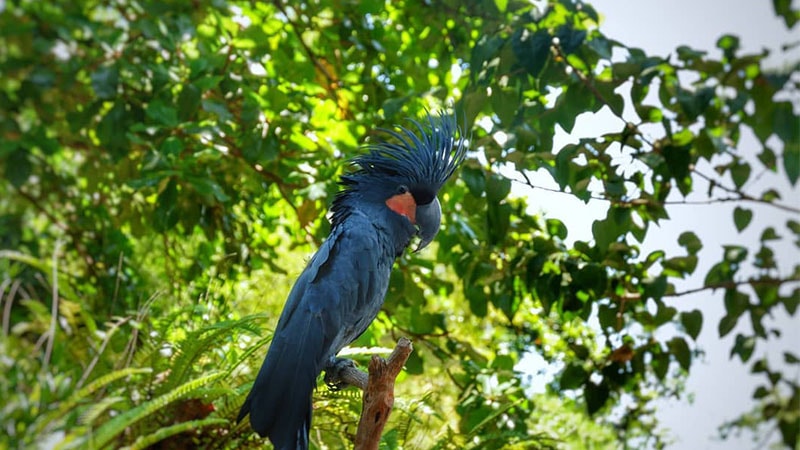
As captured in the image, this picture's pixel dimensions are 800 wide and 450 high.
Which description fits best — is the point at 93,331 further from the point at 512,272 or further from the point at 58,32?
the point at 58,32

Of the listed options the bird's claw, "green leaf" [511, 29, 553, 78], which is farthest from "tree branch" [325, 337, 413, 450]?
"green leaf" [511, 29, 553, 78]

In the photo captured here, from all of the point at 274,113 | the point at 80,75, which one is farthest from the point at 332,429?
the point at 80,75

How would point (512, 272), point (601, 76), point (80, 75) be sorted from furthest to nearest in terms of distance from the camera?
point (80, 75)
point (512, 272)
point (601, 76)

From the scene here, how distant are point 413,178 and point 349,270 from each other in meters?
0.24

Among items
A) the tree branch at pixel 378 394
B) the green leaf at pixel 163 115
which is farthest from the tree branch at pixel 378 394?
the green leaf at pixel 163 115

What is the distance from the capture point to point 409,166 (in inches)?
58.4

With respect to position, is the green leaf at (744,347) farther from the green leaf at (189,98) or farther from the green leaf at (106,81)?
the green leaf at (106,81)

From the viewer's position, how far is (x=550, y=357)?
2578mm

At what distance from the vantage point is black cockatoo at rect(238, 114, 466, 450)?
4.25 ft

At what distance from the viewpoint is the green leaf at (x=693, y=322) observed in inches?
76.5

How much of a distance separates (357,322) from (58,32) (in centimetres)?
192

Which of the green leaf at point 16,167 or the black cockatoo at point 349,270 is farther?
the green leaf at point 16,167

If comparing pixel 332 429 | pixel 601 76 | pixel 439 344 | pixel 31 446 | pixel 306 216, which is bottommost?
pixel 31 446

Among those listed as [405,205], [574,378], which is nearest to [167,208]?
[405,205]
